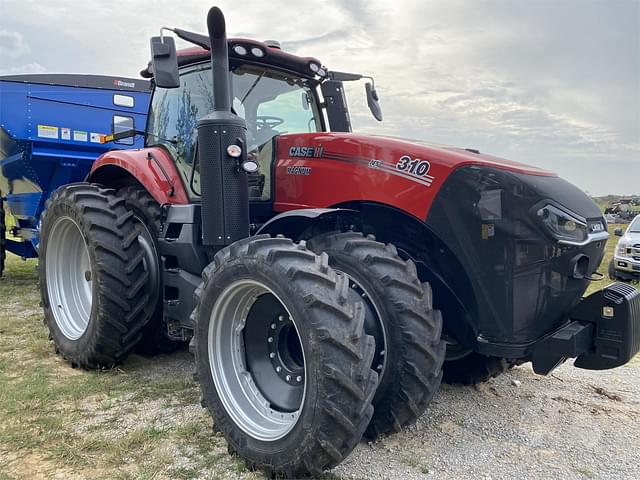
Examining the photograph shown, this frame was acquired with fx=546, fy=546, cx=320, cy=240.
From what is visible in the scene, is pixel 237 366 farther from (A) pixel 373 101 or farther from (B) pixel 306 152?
(A) pixel 373 101

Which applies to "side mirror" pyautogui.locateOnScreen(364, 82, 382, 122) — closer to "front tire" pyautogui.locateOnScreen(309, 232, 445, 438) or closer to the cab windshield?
the cab windshield

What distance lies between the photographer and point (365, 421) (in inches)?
97.5

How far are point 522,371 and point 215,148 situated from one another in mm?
3056

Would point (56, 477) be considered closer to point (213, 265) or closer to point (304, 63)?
point (213, 265)

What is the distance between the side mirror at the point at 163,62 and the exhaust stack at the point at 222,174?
273 millimetres

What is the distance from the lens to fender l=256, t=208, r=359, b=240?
3.21 metres

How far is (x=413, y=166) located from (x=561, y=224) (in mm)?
867

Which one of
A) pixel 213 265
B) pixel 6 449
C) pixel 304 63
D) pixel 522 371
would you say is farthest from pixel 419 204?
pixel 6 449

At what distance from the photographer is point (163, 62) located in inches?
125

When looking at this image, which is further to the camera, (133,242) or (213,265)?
(133,242)

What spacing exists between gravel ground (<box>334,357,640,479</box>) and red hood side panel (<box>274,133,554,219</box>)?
4.39 ft

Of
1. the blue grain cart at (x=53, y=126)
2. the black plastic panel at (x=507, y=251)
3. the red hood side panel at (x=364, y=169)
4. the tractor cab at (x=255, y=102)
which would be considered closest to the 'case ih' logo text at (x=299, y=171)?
the red hood side panel at (x=364, y=169)

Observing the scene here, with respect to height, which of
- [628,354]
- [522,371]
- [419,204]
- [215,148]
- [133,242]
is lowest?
[522,371]

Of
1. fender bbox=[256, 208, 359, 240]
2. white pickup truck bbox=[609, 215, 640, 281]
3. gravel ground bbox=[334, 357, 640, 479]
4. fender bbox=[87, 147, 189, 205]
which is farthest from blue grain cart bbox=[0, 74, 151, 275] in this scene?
white pickup truck bbox=[609, 215, 640, 281]
